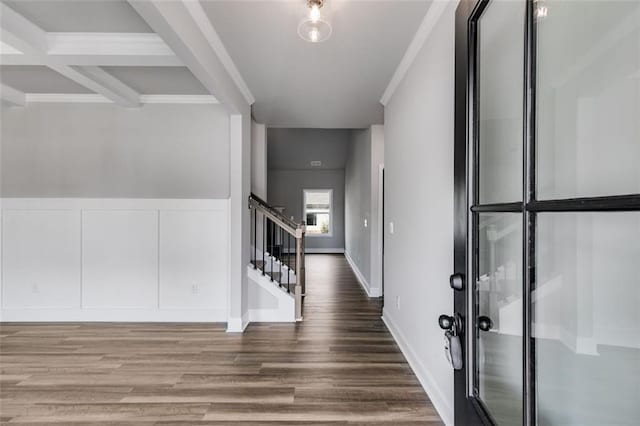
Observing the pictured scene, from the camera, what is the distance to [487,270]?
3.41ft

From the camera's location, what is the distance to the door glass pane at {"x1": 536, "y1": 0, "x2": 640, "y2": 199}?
Answer: 59 centimetres

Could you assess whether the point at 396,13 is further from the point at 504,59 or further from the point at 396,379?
the point at 396,379

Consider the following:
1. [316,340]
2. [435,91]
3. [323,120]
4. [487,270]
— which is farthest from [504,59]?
[323,120]

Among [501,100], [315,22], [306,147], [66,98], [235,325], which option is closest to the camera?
[501,100]

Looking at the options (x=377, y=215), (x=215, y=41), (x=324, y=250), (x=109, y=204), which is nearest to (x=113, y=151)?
(x=109, y=204)

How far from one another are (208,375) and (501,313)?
228 cm

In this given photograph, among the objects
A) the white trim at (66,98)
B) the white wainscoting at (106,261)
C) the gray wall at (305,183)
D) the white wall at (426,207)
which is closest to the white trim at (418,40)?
the white wall at (426,207)

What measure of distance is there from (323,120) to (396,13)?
2.40 m

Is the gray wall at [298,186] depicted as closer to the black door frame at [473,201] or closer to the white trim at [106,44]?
the white trim at [106,44]

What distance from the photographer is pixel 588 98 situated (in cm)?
69

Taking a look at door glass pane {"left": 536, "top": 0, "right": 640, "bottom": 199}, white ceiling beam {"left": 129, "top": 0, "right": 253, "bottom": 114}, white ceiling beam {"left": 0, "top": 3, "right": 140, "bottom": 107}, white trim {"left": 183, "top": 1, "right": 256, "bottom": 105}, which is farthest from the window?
door glass pane {"left": 536, "top": 0, "right": 640, "bottom": 199}

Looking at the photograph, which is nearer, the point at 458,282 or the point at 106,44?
the point at 458,282

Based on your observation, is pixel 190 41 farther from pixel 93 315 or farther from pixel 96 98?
pixel 93 315

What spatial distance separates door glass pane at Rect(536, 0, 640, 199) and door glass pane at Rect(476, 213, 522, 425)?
16 cm
